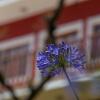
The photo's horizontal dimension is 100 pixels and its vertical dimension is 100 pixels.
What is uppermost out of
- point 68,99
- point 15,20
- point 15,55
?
point 15,20

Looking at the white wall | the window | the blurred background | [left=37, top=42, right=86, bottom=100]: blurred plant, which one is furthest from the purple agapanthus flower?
the white wall

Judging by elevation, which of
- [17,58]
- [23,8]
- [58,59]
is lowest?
[17,58]

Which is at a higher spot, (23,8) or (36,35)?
(23,8)

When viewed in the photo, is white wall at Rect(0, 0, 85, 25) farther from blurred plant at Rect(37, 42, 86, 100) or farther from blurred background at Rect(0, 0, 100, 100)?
blurred plant at Rect(37, 42, 86, 100)

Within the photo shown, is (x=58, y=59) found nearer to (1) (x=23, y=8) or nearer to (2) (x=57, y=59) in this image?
(2) (x=57, y=59)

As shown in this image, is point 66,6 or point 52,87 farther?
point 66,6

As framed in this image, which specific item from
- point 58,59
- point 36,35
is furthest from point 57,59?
point 36,35

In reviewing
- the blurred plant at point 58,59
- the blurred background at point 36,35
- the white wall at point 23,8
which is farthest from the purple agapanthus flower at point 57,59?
the white wall at point 23,8

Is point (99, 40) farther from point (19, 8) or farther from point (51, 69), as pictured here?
point (51, 69)

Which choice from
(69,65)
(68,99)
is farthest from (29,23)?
(69,65)
